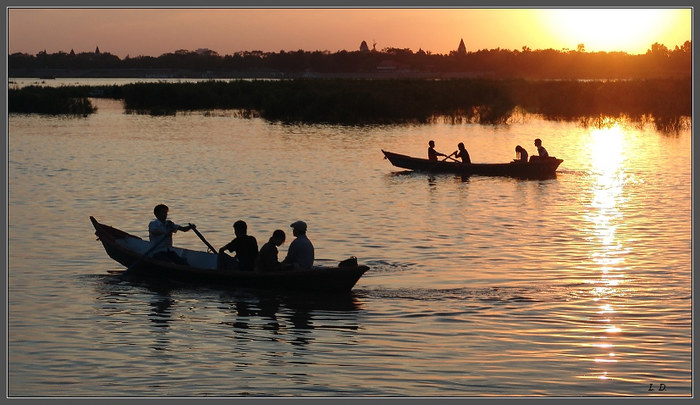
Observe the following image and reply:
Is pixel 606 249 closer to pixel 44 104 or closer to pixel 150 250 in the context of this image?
pixel 150 250

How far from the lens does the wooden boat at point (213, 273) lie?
52.2ft

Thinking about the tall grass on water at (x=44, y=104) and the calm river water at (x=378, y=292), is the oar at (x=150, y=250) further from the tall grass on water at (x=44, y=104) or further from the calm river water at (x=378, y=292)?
the tall grass on water at (x=44, y=104)

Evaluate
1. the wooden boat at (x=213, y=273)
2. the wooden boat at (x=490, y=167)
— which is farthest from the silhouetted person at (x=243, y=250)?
the wooden boat at (x=490, y=167)

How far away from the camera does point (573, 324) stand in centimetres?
1452

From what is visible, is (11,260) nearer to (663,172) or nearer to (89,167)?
(89,167)

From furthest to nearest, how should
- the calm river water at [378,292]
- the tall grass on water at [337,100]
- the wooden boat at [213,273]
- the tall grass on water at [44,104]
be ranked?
the tall grass on water at [44,104] < the tall grass on water at [337,100] < the wooden boat at [213,273] < the calm river water at [378,292]

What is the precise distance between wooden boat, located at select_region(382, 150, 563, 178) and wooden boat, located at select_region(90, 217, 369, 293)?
16091 mm

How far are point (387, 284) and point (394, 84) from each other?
5949 centimetres

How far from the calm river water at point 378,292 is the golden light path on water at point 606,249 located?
5 cm

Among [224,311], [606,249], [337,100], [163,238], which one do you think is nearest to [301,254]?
[224,311]

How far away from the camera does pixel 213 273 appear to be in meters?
16.6

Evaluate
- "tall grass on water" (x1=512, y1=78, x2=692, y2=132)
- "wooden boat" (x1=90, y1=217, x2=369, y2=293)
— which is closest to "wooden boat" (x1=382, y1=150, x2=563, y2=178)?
"wooden boat" (x1=90, y1=217, x2=369, y2=293)

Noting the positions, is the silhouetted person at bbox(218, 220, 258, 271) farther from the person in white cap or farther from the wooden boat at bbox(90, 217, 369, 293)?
the person in white cap

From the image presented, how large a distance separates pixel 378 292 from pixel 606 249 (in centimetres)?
605
